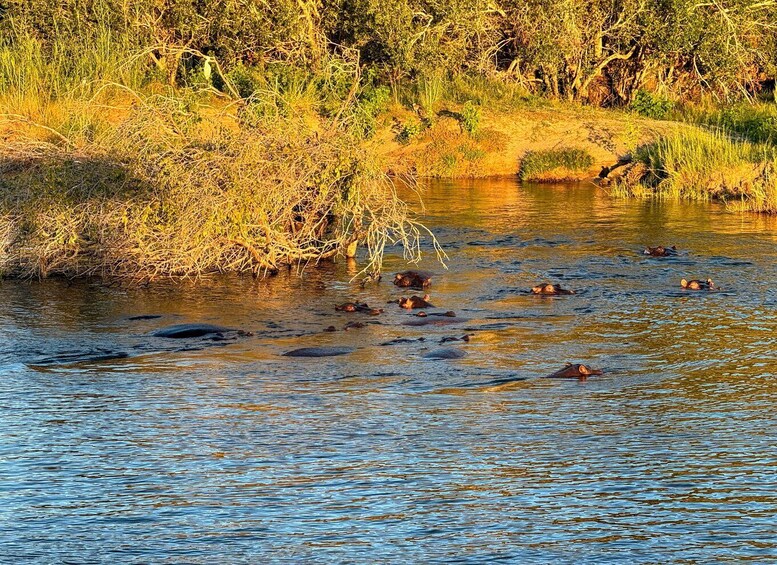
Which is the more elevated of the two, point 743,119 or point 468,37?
point 468,37

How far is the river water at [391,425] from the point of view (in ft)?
20.5

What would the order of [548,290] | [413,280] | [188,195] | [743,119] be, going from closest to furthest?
[548,290] → [188,195] → [413,280] → [743,119]

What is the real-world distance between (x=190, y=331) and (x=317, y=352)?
142cm

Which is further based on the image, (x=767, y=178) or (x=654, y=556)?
(x=767, y=178)

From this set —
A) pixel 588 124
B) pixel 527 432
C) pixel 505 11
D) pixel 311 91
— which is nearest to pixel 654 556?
pixel 527 432

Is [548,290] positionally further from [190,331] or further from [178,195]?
[178,195]

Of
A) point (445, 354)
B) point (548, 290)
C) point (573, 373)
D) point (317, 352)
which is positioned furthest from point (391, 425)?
point (548, 290)

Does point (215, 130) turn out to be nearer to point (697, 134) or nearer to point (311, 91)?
point (311, 91)

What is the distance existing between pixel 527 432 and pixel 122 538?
2.84m

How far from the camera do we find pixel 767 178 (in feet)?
64.6

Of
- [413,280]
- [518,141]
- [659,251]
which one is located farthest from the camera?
[518,141]

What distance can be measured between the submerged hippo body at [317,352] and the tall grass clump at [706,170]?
1102 cm

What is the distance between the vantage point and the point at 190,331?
11.1m

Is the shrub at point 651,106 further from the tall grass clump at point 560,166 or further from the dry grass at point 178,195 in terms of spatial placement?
the dry grass at point 178,195
